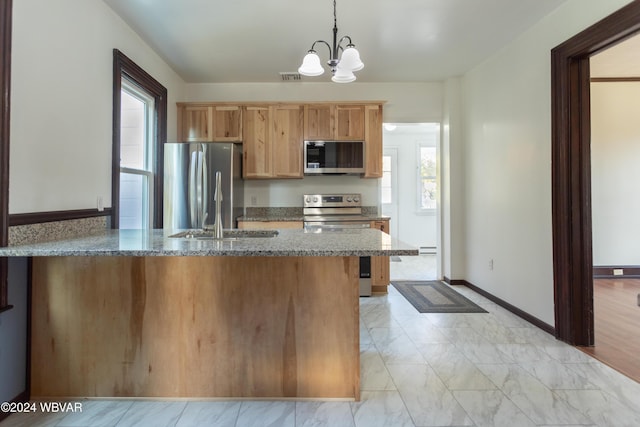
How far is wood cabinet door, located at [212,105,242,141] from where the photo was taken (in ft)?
12.9

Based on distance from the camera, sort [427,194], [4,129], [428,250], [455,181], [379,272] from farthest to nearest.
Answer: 1. [427,194]
2. [428,250]
3. [455,181]
4. [379,272]
5. [4,129]

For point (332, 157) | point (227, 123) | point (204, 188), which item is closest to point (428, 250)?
point (332, 157)

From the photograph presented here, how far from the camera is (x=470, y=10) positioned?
259 cm

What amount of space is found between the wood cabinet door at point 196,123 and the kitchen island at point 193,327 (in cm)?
241

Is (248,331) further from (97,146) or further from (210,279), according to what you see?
(97,146)

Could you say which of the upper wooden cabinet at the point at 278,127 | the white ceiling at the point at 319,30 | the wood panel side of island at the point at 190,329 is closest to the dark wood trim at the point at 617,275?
the white ceiling at the point at 319,30

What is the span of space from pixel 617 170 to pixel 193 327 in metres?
5.38

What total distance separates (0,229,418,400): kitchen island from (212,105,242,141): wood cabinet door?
2.43 metres

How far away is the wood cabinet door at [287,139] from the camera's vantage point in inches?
156

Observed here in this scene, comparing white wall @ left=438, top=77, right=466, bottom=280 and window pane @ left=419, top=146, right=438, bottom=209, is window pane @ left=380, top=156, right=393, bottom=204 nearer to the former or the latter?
window pane @ left=419, top=146, right=438, bottom=209

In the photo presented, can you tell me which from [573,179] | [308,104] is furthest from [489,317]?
[308,104]

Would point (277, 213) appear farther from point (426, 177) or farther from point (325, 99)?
point (426, 177)

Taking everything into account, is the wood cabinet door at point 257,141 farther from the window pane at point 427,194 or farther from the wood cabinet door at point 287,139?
the window pane at point 427,194

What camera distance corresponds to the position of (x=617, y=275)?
14.1 ft
